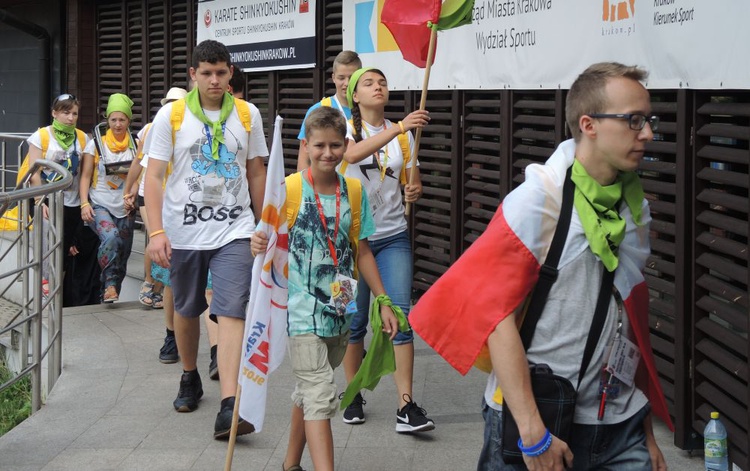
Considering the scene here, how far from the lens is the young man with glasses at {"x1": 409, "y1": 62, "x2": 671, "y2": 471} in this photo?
10.6 ft

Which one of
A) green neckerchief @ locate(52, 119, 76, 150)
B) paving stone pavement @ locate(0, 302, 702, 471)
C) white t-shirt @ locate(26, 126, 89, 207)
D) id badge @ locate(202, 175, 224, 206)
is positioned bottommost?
paving stone pavement @ locate(0, 302, 702, 471)

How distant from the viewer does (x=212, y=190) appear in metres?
6.56

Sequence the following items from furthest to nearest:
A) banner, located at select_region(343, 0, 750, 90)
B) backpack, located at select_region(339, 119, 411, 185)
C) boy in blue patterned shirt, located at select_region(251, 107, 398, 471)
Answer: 1. backpack, located at select_region(339, 119, 411, 185)
2. banner, located at select_region(343, 0, 750, 90)
3. boy in blue patterned shirt, located at select_region(251, 107, 398, 471)

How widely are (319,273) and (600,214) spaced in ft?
7.42

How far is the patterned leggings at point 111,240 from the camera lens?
35.4ft

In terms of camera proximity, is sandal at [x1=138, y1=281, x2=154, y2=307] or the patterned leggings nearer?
sandal at [x1=138, y1=281, x2=154, y2=307]

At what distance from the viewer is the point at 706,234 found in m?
6.01

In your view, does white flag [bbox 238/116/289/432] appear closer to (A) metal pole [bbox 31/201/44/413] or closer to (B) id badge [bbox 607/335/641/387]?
(B) id badge [bbox 607/335/641/387]

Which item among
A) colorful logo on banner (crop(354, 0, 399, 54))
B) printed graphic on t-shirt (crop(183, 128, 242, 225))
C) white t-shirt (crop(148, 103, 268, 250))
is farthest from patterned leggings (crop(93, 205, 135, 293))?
printed graphic on t-shirt (crop(183, 128, 242, 225))

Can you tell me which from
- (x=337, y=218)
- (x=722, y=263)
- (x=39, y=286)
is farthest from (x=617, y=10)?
(x=39, y=286)

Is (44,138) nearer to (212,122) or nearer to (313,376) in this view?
(212,122)

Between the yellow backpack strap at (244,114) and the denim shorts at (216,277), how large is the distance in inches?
24.2

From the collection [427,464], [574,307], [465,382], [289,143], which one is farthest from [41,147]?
[574,307]

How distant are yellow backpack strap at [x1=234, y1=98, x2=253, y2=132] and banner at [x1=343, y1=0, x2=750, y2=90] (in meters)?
2.06
